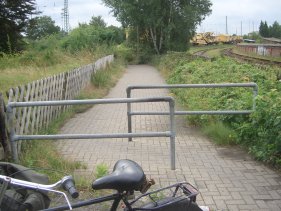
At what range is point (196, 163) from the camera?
6043 mm

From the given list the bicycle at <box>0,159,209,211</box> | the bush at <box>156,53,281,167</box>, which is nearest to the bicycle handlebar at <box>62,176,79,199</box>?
→ the bicycle at <box>0,159,209,211</box>

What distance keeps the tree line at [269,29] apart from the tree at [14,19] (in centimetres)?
6390

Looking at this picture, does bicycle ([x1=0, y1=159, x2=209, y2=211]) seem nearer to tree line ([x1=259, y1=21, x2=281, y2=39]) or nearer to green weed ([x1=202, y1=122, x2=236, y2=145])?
green weed ([x1=202, y1=122, x2=236, y2=145])

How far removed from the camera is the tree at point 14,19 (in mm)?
38037

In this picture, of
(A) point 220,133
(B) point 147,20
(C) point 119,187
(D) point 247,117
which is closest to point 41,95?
(A) point 220,133

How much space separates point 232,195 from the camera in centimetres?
478

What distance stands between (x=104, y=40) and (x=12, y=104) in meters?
38.8

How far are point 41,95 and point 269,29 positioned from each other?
93067 millimetres

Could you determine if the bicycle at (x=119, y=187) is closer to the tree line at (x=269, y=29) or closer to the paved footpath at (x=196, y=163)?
the paved footpath at (x=196, y=163)

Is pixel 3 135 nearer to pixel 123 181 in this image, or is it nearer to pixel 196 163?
pixel 196 163

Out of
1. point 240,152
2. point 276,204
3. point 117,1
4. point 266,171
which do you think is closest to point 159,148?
point 240,152

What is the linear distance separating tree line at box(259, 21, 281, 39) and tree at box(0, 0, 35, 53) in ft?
210

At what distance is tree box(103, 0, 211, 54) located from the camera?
40188 millimetres

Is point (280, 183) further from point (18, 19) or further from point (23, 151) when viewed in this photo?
point (18, 19)
